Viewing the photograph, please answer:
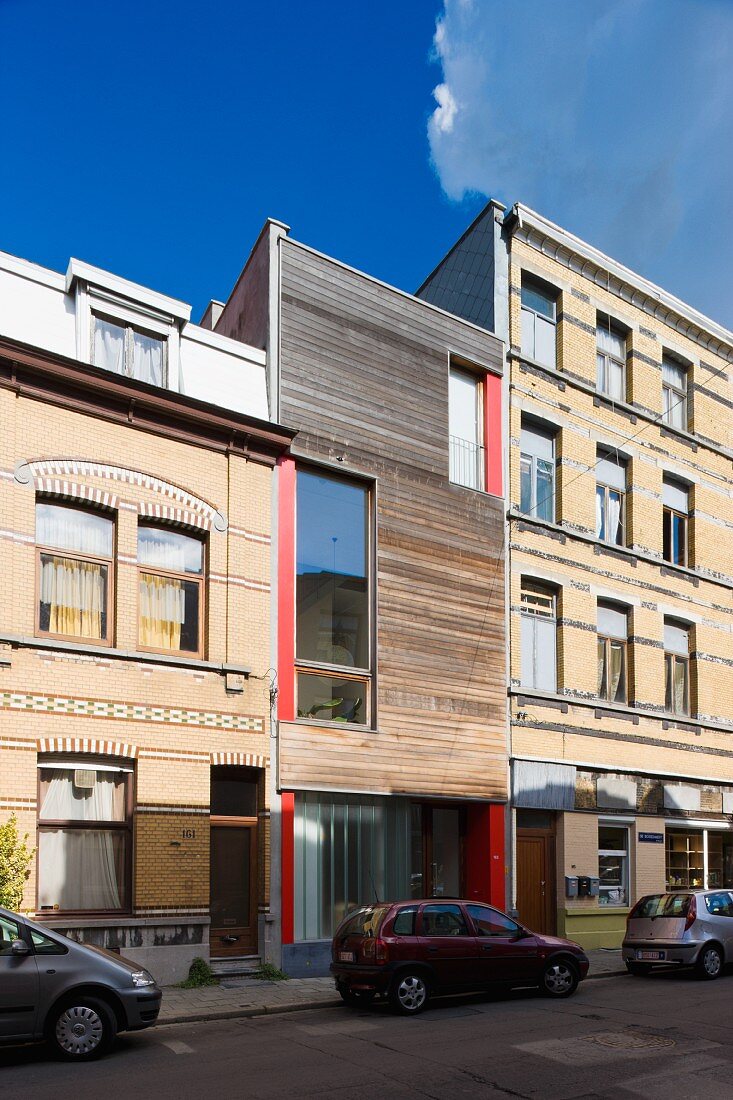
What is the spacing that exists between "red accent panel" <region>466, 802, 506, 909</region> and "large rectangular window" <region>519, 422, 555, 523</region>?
6116 millimetres

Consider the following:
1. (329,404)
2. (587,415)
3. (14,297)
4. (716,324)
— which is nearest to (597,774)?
(587,415)

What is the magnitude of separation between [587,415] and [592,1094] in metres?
16.6

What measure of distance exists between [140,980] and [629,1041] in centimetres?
531

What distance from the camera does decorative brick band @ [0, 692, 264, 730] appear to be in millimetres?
15273

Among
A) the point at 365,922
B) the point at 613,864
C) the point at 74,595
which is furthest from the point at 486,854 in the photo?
the point at 74,595

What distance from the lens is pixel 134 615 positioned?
16656 millimetres

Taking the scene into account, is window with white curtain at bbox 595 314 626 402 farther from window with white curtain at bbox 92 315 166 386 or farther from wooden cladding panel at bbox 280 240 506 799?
window with white curtain at bbox 92 315 166 386

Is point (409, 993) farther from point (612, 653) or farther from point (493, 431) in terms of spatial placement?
point (612, 653)

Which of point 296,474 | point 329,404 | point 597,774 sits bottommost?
point 597,774

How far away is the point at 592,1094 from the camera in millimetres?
9844

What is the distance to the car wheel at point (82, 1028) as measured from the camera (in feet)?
36.0

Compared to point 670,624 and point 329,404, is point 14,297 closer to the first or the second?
point 329,404

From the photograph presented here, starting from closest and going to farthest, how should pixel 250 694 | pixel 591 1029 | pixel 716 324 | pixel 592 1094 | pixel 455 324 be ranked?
pixel 592 1094, pixel 591 1029, pixel 250 694, pixel 455 324, pixel 716 324

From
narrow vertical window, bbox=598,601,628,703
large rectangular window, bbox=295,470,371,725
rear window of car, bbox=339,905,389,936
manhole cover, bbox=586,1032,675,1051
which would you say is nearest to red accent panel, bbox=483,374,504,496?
large rectangular window, bbox=295,470,371,725
